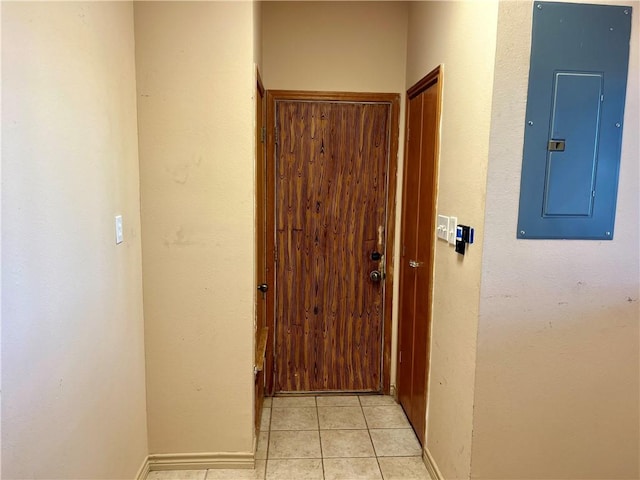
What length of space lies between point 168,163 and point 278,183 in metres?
0.93

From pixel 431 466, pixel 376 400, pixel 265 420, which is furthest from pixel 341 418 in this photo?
pixel 431 466

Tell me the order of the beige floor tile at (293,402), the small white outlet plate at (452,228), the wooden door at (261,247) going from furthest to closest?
the beige floor tile at (293,402) < the wooden door at (261,247) < the small white outlet plate at (452,228)

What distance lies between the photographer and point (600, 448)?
1.77 meters

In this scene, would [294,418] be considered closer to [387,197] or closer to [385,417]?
[385,417]

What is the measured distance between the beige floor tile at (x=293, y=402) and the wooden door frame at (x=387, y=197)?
9cm

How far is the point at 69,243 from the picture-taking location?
1394 millimetres

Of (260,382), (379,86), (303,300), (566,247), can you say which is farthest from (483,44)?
(260,382)

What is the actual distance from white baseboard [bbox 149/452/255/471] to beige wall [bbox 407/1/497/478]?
0.96m

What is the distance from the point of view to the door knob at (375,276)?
2.91 meters

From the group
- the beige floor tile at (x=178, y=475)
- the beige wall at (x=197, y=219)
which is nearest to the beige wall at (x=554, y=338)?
the beige wall at (x=197, y=219)

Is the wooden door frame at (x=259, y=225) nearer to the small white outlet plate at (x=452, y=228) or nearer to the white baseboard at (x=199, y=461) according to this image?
the white baseboard at (x=199, y=461)

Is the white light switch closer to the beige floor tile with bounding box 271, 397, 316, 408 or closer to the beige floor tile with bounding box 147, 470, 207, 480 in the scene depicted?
the beige floor tile with bounding box 147, 470, 207, 480

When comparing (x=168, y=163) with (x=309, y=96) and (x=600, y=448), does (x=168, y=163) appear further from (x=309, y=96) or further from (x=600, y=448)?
(x=600, y=448)

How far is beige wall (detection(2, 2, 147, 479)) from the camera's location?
3.67ft
